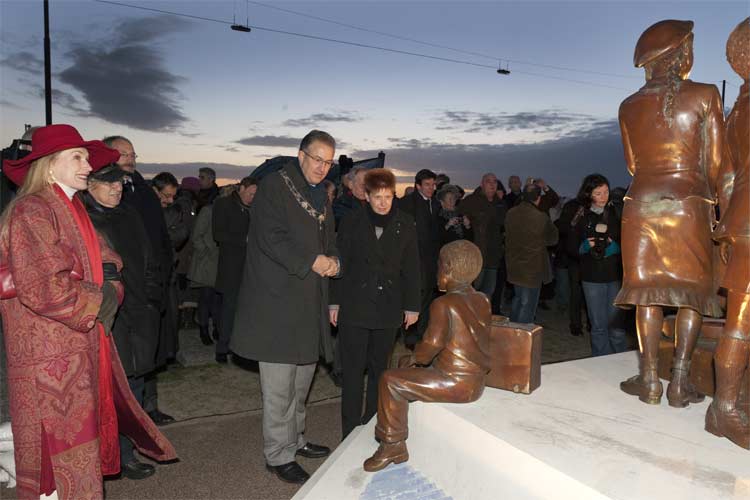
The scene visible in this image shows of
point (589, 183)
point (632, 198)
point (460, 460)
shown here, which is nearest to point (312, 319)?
point (460, 460)

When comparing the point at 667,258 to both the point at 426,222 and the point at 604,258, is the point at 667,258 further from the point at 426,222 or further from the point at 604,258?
the point at 426,222

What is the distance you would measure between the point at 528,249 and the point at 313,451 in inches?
145

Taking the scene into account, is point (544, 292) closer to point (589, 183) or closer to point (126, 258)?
point (589, 183)

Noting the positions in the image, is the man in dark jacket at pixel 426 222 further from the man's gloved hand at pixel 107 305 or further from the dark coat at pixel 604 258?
the man's gloved hand at pixel 107 305

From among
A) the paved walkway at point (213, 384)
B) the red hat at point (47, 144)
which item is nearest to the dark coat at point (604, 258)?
the paved walkway at point (213, 384)

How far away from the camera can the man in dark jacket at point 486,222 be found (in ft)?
24.6

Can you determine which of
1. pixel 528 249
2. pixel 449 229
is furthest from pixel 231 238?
pixel 528 249

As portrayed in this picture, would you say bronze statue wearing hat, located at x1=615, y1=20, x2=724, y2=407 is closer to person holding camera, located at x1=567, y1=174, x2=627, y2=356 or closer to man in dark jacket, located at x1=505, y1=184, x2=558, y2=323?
person holding camera, located at x1=567, y1=174, x2=627, y2=356

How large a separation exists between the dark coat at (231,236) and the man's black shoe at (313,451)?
95.7 inches

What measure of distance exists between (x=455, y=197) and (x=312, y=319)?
431 centimetres

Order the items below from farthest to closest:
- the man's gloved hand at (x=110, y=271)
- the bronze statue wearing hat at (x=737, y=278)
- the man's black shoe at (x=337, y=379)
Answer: the man's black shoe at (x=337, y=379)
the man's gloved hand at (x=110, y=271)
the bronze statue wearing hat at (x=737, y=278)

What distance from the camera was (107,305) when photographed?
2590 millimetres

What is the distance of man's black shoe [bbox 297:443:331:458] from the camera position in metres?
3.91

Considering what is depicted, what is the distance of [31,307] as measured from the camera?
234 cm
